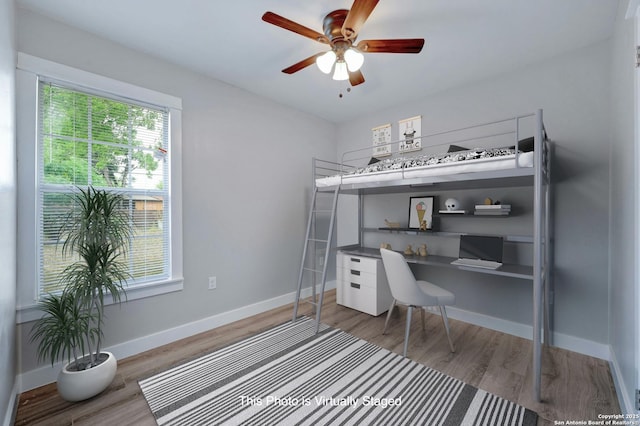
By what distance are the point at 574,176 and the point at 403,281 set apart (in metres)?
1.64

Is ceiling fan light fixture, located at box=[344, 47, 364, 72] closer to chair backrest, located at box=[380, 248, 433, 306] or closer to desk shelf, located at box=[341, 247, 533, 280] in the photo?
chair backrest, located at box=[380, 248, 433, 306]

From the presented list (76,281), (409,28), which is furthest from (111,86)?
(409,28)

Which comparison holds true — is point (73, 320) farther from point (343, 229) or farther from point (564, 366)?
point (564, 366)

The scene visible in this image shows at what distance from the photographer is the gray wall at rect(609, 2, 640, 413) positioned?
135cm

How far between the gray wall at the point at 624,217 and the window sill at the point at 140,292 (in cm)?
301

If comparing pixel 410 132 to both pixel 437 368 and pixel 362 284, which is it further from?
pixel 437 368

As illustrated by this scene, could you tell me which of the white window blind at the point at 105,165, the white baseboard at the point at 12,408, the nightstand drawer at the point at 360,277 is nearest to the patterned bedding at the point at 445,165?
the nightstand drawer at the point at 360,277

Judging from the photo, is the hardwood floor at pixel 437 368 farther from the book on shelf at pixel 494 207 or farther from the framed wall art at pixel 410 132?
the framed wall art at pixel 410 132

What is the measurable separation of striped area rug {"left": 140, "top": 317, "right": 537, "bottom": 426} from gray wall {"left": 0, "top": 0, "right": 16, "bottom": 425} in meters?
0.66

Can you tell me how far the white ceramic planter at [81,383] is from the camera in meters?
1.56

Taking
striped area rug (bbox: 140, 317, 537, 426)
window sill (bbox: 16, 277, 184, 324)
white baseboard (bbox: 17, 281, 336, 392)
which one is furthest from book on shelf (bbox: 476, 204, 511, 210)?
window sill (bbox: 16, 277, 184, 324)

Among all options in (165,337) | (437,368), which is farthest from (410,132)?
(165,337)

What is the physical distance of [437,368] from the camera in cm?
195

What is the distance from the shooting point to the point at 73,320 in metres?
1.62
